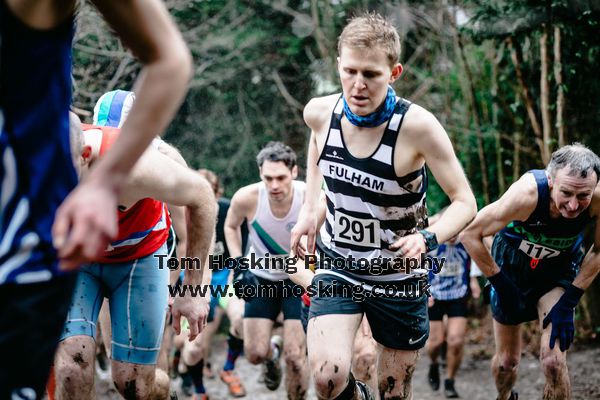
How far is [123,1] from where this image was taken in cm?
158

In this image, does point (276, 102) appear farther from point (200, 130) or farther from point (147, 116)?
point (147, 116)

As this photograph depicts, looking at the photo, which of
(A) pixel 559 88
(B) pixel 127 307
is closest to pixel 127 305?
(B) pixel 127 307

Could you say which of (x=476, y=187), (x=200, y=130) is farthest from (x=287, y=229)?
(x=200, y=130)

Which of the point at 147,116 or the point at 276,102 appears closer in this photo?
the point at 147,116

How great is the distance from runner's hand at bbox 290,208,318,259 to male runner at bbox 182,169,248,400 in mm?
2988

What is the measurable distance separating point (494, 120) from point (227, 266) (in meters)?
4.33

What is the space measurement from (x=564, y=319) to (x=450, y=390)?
289 cm

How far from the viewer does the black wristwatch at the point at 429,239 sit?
342 cm

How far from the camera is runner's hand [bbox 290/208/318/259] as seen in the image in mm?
3953

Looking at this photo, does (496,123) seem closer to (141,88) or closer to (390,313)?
(390,313)

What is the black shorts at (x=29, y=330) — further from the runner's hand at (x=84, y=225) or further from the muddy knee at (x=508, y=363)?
the muddy knee at (x=508, y=363)

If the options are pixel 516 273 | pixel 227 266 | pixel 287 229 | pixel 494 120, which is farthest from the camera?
pixel 494 120

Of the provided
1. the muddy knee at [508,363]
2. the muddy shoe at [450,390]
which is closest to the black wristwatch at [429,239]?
the muddy knee at [508,363]

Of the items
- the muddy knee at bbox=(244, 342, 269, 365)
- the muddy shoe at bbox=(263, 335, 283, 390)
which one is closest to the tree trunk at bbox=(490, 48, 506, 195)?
the muddy shoe at bbox=(263, 335, 283, 390)
